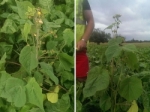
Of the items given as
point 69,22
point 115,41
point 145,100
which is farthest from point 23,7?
point 145,100

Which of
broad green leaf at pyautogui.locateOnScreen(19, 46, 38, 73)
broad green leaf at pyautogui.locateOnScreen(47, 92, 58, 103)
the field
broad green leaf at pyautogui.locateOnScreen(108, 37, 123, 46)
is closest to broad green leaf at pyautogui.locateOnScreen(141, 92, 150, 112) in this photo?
the field

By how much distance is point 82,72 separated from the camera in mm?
1604

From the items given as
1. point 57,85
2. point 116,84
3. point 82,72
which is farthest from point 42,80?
point 116,84

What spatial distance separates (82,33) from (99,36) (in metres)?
0.07

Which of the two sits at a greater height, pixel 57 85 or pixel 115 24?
pixel 115 24

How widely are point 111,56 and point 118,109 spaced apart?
A: 0.27 meters

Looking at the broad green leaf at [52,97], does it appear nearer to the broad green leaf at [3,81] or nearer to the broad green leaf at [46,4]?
the broad green leaf at [3,81]

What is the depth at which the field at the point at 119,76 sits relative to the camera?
1.58m

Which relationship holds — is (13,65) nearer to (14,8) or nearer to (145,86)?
(14,8)

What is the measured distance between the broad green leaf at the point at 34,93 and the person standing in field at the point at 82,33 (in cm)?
17

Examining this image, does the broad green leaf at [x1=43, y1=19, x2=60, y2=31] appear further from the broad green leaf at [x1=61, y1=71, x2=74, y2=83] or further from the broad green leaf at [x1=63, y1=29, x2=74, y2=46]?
the broad green leaf at [x1=61, y1=71, x2=74, y2=83]

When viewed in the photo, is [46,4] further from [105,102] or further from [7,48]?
[105,102]

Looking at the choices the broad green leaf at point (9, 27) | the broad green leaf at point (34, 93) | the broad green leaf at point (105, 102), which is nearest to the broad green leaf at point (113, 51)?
the broad green leaf at point (105, 102)

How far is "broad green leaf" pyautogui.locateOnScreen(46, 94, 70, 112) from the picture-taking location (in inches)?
67.4
